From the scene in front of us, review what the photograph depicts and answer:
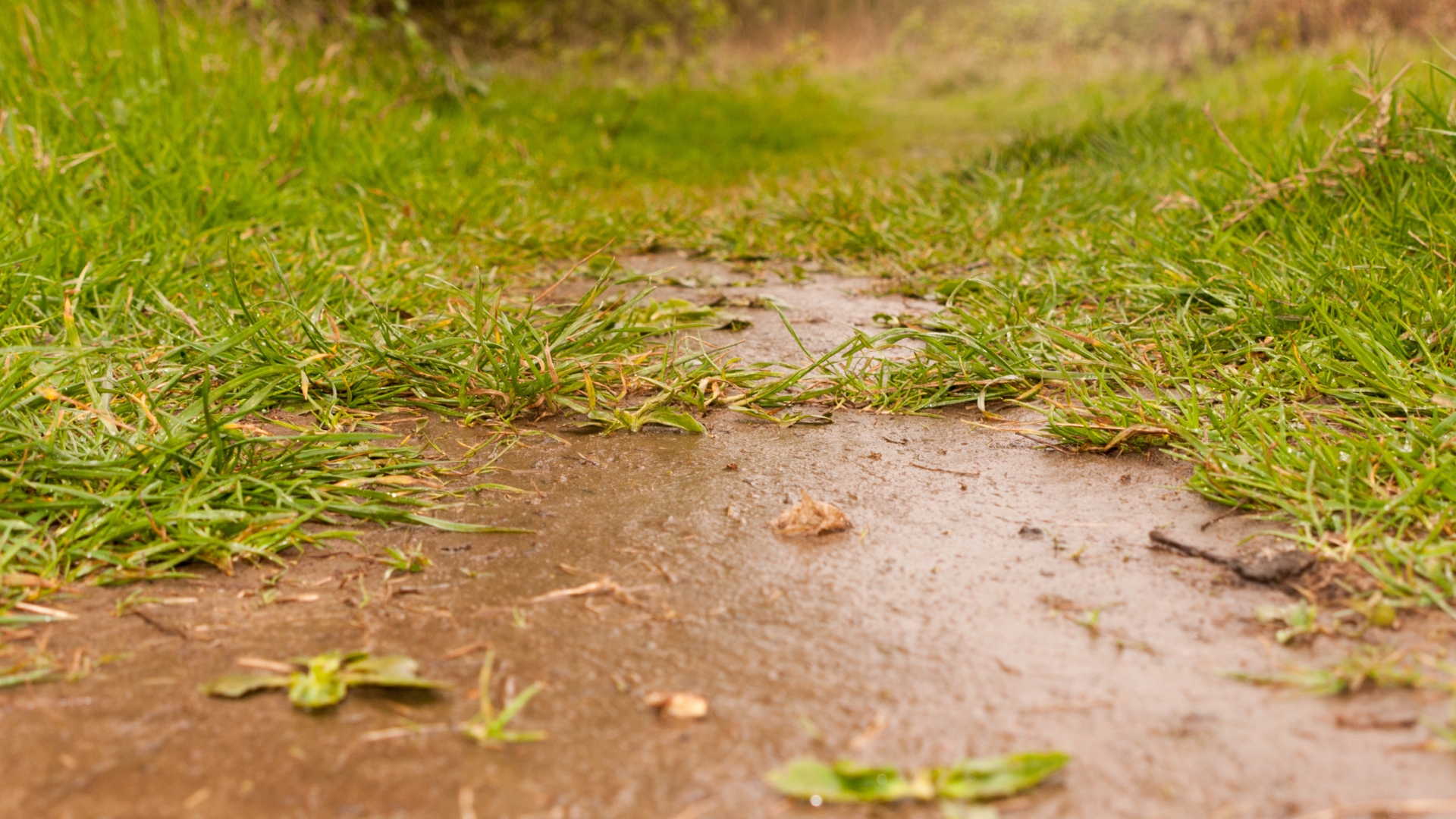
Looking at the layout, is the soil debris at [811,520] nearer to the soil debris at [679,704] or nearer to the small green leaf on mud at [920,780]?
the soil debris at [679,704]

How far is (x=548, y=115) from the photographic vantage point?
6023mm

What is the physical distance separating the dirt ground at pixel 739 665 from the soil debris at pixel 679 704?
16 mm

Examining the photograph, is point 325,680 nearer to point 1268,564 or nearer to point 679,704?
point 679,704

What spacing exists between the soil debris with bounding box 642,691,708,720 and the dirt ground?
0.02 m

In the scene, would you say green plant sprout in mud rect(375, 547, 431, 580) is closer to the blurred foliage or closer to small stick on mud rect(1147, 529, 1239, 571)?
small stick on mud rect(1147, 529, 1239, 571)

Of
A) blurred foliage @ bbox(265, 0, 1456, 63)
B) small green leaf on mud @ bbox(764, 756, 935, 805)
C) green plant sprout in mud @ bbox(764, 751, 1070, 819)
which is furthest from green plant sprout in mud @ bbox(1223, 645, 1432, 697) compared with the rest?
blurred foliage @ bbox(265, 0, 1456, 63)

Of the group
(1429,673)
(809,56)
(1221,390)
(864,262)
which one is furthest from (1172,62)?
(1429,673)

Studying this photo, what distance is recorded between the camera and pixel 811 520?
1656 millimetres

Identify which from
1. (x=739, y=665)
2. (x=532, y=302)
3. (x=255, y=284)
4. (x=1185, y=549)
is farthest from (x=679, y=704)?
(x=255, y=284)

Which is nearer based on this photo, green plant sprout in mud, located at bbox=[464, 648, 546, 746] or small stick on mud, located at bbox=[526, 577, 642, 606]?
green plant sprout in mud, located at bbox=[464, 648, 546, 746]

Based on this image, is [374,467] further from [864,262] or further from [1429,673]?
[864,262]

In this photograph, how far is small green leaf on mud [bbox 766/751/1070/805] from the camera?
1023 millimetres

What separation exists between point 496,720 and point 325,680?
0.85 ft

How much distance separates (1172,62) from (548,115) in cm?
831
